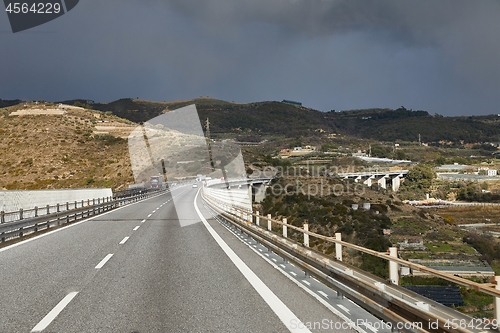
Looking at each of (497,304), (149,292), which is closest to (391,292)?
(497,304)

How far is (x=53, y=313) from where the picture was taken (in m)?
6.51

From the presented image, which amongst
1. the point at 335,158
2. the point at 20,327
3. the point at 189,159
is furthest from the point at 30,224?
the point at 335,158

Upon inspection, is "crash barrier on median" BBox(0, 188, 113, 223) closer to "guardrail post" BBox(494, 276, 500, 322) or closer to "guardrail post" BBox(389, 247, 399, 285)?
"guardrail post" BBox(389, 247, 399, 285)

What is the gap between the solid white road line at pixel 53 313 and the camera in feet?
19.2

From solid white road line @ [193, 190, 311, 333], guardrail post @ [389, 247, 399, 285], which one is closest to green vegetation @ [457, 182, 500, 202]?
solid white road line @ [193, 190, 311, 333]

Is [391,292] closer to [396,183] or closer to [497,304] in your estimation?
[497,304]

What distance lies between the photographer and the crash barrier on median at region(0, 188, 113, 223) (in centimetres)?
1923

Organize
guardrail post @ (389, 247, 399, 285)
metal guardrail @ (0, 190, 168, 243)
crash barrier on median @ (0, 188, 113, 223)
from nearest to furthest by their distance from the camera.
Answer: guardrail post @ (389, 247, 399, 285) → metal guardrail @ (0, 190, 168, 243) → crash barrier on median @ (0, 188, 113, 223)

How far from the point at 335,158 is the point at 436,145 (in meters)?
52.5

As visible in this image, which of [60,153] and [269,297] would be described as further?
[60,153]

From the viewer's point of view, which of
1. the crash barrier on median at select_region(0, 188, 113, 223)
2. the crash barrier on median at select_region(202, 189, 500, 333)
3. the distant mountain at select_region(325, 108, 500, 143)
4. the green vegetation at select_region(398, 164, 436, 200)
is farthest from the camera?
the distant mountain at select_region(325, 108, 500, 143)

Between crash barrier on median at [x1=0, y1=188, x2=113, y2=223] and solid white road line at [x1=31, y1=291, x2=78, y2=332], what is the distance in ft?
35.0

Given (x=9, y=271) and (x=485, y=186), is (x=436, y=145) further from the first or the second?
(x=9, y=271)

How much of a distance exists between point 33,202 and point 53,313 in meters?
19.6
